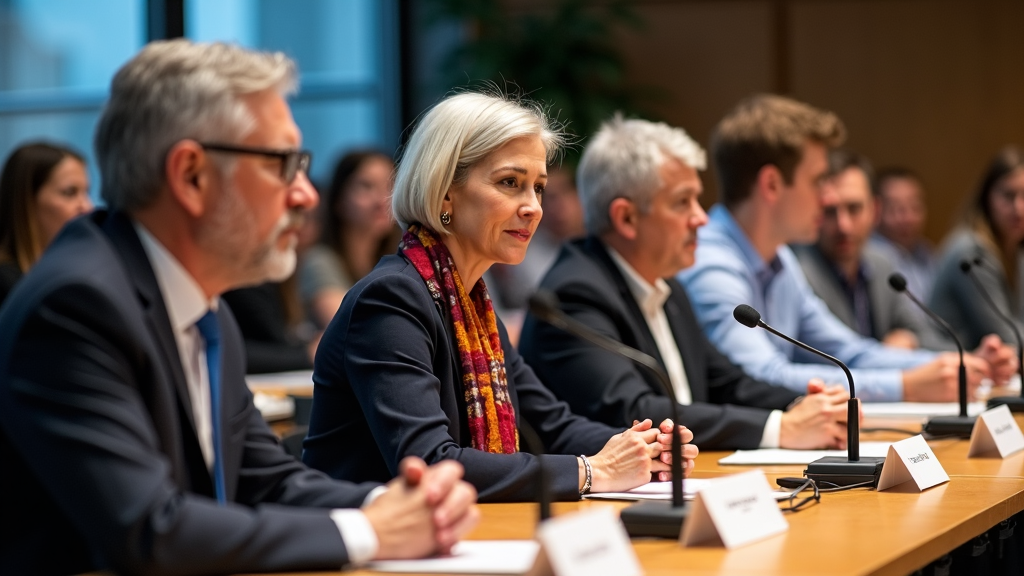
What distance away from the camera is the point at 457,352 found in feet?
7.88

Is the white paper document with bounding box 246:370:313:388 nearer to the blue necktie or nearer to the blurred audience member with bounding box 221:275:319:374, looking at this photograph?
the blurred audience member with bounding box 221:275:319:374

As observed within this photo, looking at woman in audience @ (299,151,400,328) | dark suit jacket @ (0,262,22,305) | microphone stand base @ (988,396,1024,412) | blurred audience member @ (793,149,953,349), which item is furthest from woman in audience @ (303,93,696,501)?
woman in audience @ (299,151,400,328)

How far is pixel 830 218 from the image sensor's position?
5.53 m

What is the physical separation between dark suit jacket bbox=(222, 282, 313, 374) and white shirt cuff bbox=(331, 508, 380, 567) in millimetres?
3789

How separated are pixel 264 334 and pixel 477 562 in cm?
403

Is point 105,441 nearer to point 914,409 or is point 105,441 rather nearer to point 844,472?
point 844,472

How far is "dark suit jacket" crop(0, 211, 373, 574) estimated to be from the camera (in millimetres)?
1471

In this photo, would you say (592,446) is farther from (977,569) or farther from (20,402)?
(20,402)

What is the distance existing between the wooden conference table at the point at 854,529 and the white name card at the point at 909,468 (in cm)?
2

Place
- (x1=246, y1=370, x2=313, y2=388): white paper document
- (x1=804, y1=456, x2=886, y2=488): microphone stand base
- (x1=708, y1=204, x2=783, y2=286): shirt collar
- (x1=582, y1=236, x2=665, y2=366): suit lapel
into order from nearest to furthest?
1. (x1=804, y1=456, x2=886, y2=488): microphone stand base
2. (x1=582, y1=236, x2=665, y2=366): suit lapel
3. (x1=708, y1=204, x2=783, y2=286): shirt collar
4. (x1=246, y1=370, x2=313, y2=388): white paper document

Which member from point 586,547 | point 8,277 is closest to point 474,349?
point 586,547

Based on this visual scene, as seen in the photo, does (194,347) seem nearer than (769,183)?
Yes

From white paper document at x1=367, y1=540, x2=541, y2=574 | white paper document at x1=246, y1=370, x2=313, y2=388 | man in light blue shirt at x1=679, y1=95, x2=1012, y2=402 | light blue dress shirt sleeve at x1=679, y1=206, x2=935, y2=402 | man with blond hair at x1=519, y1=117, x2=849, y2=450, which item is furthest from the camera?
white paper document at x1=246, y1=370, x2=313, y2=388

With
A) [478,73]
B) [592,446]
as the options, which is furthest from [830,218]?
[592,446]
